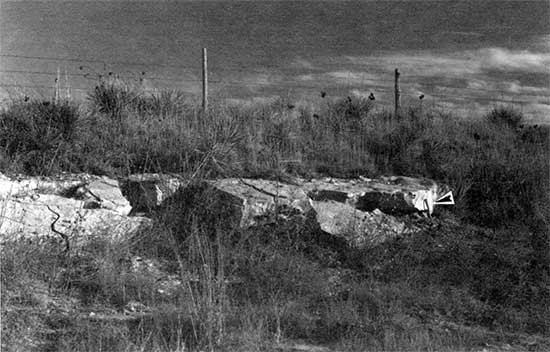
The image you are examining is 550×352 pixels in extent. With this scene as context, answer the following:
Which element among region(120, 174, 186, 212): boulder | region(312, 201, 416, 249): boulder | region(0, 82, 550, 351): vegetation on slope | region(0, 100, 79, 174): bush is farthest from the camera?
region(0, 100, 79, 174): bush

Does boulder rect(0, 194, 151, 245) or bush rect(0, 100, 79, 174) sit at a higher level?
bush rect(0, 100, 79, 174)

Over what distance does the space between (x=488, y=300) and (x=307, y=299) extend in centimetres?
211

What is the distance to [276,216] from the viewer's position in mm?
8203

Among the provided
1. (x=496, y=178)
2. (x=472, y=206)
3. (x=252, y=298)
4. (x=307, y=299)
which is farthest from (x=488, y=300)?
(x=496, y=178)

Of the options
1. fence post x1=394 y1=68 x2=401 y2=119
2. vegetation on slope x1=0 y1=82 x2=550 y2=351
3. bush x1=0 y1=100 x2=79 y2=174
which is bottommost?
vegetation on slope x1=0 y1=82 x2=550 y2=351

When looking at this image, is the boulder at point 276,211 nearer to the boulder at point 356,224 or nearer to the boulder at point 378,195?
the boulder at point 356,224

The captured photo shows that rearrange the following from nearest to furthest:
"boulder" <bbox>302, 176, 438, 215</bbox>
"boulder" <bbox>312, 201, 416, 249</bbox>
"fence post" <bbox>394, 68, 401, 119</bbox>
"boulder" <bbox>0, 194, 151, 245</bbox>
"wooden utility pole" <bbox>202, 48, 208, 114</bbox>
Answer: "boulder" <bbox>0, 194, 151, 245</bbox> < "boulder" <bbox>312, 201, 416, 249</bbox> < "boulder" <bbox>302, 176, 438, 215</bbox> < "wooden utility pole" <bbox>202, 48, 208, 114</bbox> < "fence post" <bbox>394, 68, 401, 119</bbox>

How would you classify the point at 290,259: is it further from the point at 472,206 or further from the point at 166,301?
the point at 472,206

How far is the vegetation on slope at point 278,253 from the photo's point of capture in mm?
5434

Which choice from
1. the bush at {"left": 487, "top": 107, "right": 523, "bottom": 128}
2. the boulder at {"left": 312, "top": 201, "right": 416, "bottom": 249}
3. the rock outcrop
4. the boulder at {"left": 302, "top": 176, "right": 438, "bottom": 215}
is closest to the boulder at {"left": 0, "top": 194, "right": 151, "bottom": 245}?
the rock outcrop

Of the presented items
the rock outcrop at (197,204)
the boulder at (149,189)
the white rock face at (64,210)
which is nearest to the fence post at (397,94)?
the rock outcrop at (197,204)

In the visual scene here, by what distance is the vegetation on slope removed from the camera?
5.43 meters

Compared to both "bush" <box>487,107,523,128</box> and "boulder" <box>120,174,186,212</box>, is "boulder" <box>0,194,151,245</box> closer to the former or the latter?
"boulder" <box>120,174,186,212</box>

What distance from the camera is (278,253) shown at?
24.0 feet
